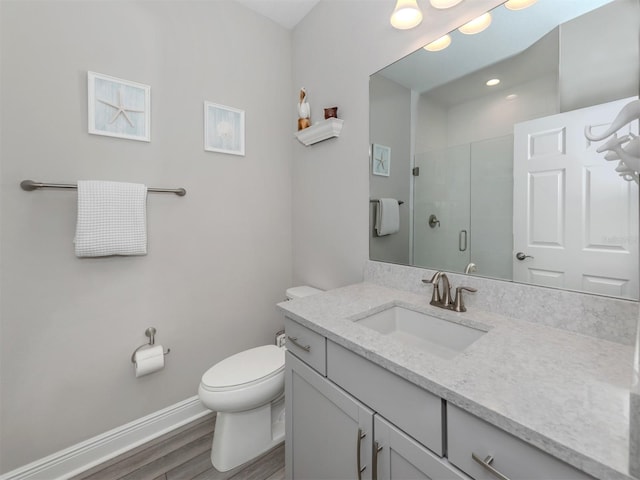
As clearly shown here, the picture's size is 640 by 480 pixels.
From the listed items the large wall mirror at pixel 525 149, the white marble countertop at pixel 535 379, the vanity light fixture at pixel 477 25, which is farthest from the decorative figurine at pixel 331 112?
the white marble countertop at pixel 535 379

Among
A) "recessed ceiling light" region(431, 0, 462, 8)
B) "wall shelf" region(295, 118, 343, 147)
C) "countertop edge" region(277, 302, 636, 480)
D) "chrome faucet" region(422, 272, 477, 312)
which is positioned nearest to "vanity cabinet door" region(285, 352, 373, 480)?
"countertop edge" region(277, 302, 636, 480)

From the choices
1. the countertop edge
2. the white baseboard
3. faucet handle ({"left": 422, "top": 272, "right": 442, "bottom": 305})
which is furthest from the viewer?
the white baseboard

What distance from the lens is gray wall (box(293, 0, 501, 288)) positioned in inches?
55.4

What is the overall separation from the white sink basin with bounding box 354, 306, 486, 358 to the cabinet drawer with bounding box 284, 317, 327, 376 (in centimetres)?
17

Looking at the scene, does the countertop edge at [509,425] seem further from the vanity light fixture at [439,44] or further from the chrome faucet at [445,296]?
the vanity light fixture at [439,44]

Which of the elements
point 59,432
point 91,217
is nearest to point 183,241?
point 91,217

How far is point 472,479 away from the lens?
58cm

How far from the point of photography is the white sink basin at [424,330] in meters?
0.99

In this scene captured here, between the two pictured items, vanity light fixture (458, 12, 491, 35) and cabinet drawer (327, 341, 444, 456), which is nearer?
cabinet drawer (327, 341, 444, 456)

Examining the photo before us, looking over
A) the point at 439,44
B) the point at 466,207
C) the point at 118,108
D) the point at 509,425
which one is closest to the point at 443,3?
the point at 439,44

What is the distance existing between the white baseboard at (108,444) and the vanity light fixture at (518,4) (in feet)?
8.06

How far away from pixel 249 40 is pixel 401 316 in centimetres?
201

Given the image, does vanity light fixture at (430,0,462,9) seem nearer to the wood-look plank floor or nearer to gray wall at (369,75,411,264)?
gray wall at (369,75,411,264)

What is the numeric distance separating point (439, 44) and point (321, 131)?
28.8 inches
